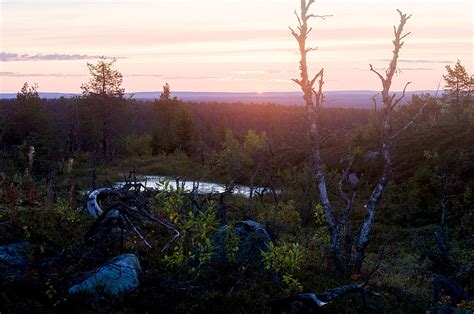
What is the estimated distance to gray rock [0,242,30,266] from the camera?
8.66m

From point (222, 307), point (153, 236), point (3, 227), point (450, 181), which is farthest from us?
point (450, 181)

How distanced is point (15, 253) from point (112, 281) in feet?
7.24

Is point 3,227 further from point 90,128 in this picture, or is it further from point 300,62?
point 90,128

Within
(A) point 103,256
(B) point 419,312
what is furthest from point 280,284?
(A) point 103,256

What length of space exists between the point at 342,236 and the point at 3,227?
8.60 m

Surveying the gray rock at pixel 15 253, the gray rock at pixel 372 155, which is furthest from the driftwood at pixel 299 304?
the gray rock at pixel 372 155

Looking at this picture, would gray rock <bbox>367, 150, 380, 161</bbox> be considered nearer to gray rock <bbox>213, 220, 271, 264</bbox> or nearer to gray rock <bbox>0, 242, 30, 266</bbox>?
gray rock <bbox>213, 220, 271, 264</bbox>

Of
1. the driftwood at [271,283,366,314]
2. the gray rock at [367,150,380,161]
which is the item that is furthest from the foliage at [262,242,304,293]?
the gray rock at [367,150,380,161]

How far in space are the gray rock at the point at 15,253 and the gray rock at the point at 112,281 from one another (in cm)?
133

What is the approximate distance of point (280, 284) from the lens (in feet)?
31.0

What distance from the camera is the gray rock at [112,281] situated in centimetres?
787

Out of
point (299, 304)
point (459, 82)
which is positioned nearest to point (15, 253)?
point (299, 304)

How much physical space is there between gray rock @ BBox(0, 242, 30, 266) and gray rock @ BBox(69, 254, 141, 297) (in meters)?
1.33

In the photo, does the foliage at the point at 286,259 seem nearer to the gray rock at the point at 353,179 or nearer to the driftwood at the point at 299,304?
the driftwood at the point at 299,304
